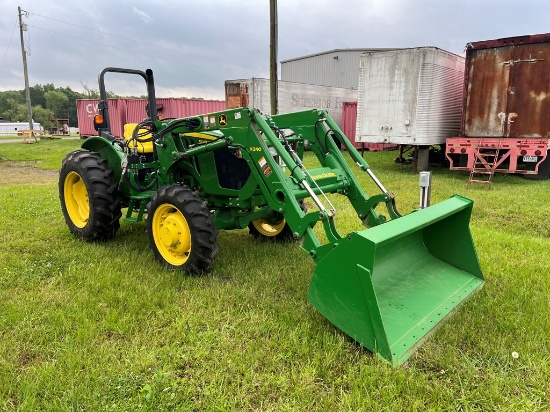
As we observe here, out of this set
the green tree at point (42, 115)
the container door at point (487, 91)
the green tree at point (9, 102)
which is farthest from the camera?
the green tree at point (9, 102)

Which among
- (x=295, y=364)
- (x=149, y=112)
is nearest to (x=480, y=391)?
(x=295, y=364)

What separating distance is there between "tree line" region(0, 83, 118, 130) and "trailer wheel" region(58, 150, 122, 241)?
72101 mm

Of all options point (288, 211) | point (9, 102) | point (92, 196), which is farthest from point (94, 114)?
point (9, 102)

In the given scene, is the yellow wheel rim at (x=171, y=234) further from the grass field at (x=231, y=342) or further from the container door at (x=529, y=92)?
the container door at (x=529, y=92)

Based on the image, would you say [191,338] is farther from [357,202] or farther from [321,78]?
[321,78]

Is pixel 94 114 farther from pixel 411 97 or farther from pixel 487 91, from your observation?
pixel 487 91

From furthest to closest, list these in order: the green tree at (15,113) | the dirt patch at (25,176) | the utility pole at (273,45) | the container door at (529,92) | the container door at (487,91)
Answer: the green tree at (15,113)
the utility pole at (273,45)
the dirt patch at (25,176)
the container door at (487,91)
the container door at (529,92)

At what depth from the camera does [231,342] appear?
279cm

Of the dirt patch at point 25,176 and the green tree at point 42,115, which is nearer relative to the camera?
the dirt patch at point 25,176

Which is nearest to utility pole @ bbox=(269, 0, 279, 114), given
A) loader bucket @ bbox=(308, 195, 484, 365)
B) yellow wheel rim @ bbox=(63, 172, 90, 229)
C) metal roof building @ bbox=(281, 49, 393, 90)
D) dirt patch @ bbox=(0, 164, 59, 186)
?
dirt patch @ bbox=(0, 164, 59, 186)

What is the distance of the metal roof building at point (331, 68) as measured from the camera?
2861cm

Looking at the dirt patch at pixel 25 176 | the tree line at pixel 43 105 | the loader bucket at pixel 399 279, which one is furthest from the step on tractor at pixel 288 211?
the tree line at pixel 43 105

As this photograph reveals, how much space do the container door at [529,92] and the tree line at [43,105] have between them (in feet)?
233

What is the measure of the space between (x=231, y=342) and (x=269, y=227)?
2.32 meters
